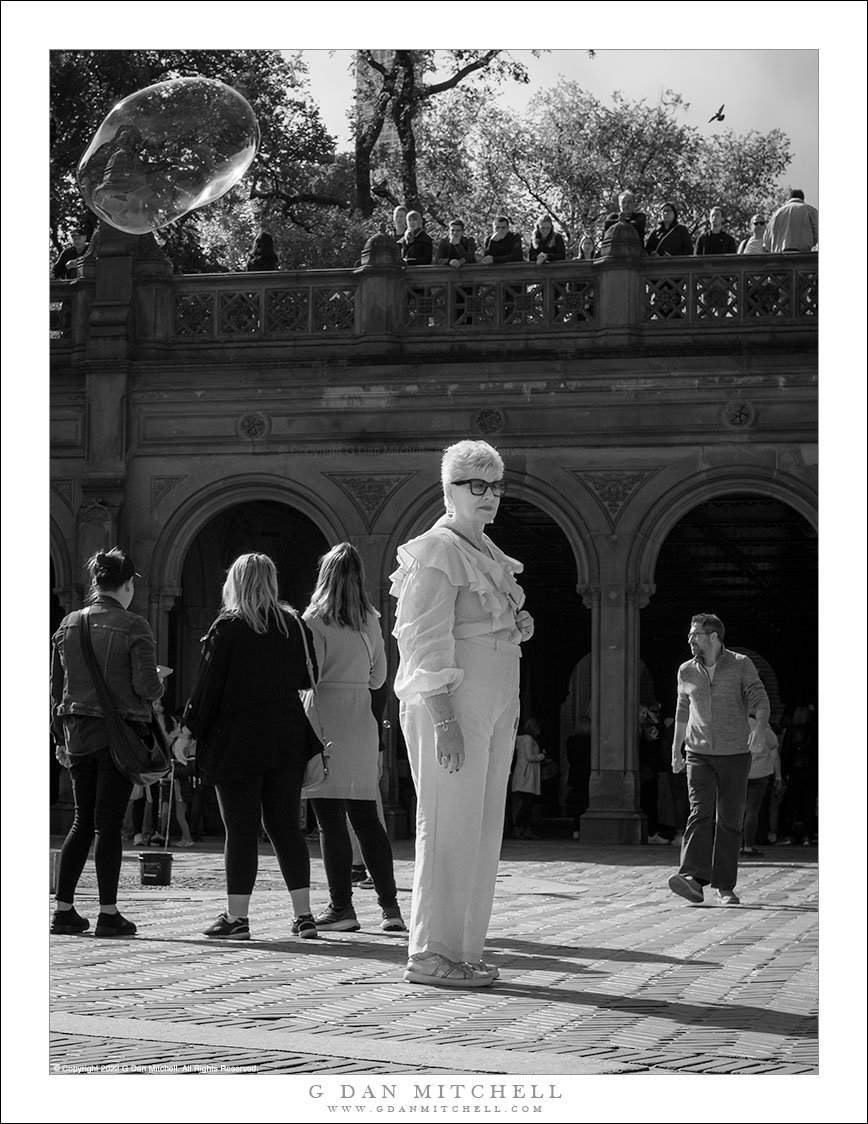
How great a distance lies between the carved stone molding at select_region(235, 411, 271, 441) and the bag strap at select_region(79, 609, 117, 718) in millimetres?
13908

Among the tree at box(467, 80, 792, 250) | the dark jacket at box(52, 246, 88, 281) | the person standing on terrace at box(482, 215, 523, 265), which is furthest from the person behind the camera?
the tree at box(467, 80, 792, 250)

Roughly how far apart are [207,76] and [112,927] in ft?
60.3

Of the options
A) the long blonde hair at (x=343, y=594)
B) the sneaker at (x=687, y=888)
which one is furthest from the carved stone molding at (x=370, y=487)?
the long blonde hair at (x=343, y=594)

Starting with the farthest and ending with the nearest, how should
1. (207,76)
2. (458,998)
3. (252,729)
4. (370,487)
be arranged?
(207,76), (370,487), (252,729), (458,998)

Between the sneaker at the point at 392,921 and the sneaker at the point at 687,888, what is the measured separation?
3.27 metres

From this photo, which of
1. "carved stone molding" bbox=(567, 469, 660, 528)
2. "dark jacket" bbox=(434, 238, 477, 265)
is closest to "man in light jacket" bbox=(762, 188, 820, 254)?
"carved stone molding" bbox=(567, 469, 660, 528)

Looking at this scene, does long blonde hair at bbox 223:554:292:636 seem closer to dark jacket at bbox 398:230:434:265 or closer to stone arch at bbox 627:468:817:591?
stone arch at bbox 627:468:817:591

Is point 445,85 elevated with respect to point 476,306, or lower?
elevated

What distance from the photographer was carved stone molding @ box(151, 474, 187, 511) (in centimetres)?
2283

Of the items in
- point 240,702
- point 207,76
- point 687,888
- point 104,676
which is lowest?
point 687,888

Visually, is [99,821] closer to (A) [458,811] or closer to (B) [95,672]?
(B) [95,672]

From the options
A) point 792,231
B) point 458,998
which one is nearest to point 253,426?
point 792,231

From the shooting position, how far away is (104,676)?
8734mm

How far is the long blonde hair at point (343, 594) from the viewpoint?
9.21 m
